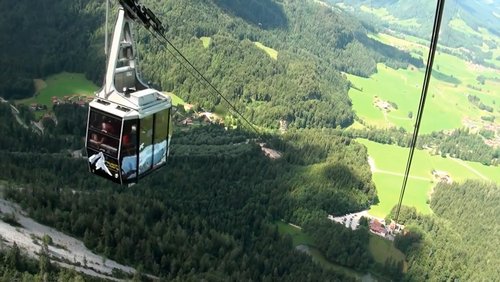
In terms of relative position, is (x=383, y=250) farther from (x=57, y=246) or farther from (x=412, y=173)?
(x=57, y=246)

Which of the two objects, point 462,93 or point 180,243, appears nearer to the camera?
point 180,243

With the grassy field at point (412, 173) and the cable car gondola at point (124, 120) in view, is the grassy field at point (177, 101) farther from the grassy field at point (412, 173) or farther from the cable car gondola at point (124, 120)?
the cable car gondola at point (124, 120)

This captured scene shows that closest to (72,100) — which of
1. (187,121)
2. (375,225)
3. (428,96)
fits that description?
(187,121)

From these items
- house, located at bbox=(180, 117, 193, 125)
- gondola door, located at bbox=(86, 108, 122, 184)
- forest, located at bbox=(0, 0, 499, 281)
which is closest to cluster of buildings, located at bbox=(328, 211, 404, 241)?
forest, located at bbox=(0, 0, 499, 281)

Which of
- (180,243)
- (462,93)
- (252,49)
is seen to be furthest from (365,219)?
(462,93)

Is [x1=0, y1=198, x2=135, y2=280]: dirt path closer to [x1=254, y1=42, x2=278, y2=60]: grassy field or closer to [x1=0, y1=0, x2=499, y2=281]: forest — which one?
[x1=0, y1=0, x2=499, y2=281]: forest

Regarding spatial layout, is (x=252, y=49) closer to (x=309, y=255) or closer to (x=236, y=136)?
(x=236, y=136)
